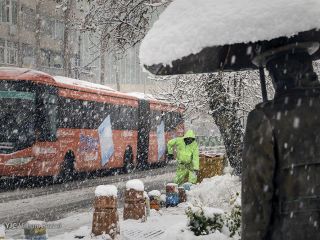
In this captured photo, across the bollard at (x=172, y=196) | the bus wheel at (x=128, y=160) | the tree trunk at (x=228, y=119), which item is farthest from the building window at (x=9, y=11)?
the bollard at (x=172, y=196)

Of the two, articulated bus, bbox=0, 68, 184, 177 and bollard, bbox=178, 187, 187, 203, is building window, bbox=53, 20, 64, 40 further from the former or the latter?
bollard, bbox=178, 187, 187, 203

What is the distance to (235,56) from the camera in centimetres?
455

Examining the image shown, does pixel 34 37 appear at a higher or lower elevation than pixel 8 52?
higher

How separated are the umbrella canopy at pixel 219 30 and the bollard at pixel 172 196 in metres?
8.04

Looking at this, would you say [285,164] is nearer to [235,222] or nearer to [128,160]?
[235,222]

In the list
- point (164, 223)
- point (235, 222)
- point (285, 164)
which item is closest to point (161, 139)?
point (164, 223)

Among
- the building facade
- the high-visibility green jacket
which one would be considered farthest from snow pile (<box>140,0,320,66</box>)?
the building facade

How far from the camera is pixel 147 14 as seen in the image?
1536 centimetres

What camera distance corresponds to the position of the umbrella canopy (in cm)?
364

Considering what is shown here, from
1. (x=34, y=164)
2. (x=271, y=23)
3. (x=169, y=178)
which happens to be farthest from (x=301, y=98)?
(x=169, y=178)

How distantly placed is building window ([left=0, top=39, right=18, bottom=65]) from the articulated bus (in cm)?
2075

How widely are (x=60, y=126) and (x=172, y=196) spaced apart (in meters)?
7.74

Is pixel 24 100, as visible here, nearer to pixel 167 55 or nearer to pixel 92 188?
pixel 92 188

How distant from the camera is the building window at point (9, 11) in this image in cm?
4291
